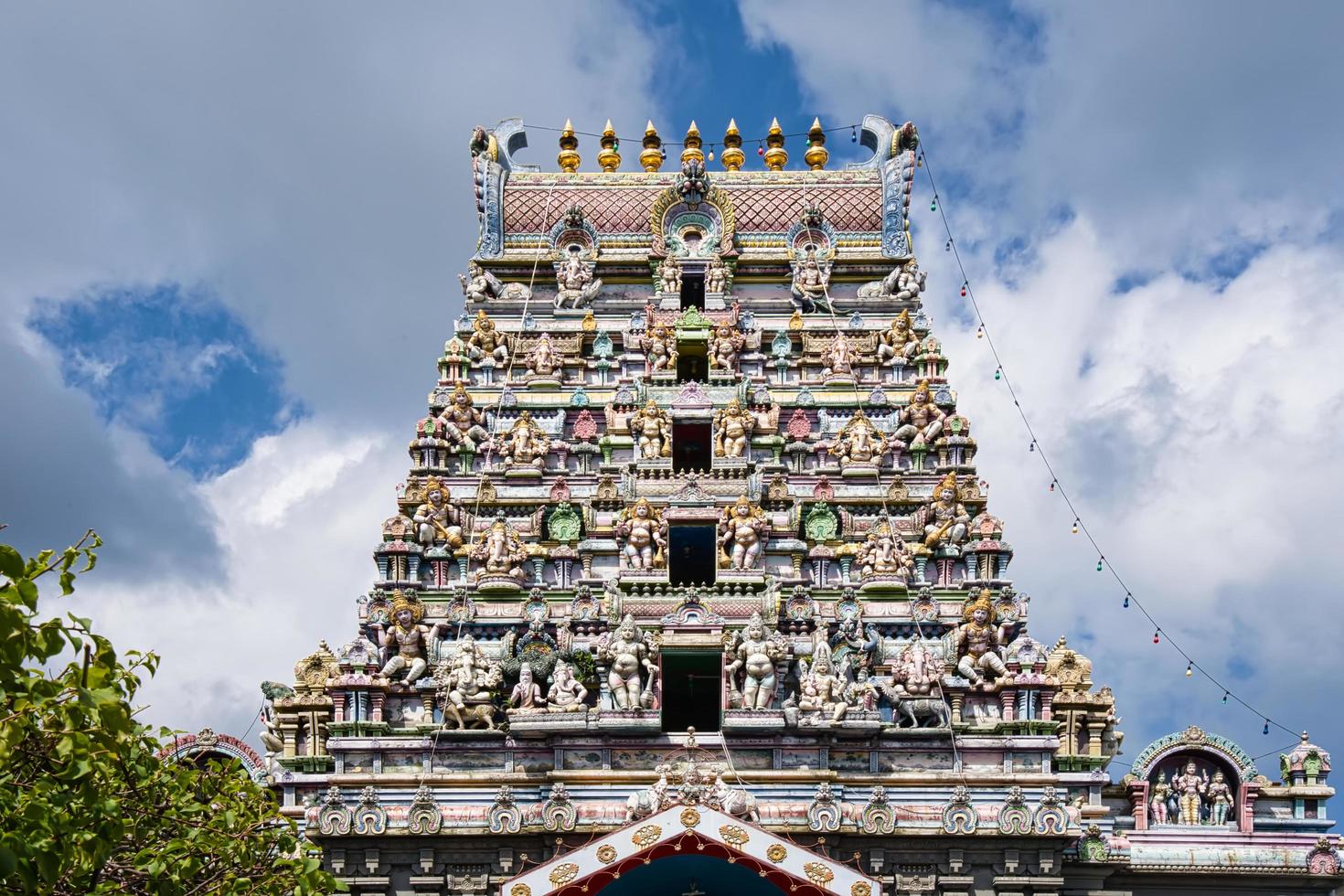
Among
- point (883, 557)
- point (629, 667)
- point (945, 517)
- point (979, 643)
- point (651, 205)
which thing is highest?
point (651, 205)

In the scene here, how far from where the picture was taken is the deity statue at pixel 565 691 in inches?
1532

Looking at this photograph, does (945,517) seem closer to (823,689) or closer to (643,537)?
(643,537)

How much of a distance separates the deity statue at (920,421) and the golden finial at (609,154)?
1965cm

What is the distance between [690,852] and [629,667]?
600 cm

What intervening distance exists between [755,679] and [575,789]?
187 inches

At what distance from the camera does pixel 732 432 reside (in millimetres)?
47125

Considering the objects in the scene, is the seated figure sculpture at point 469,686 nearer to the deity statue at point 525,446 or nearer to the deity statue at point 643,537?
the deity statue at point 643,537

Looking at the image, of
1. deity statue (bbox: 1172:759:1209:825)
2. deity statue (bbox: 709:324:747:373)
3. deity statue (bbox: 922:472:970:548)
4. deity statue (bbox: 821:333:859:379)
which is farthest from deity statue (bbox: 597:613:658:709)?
deity statue (bbox: 821:333:859:379)

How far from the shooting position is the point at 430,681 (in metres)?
40.8

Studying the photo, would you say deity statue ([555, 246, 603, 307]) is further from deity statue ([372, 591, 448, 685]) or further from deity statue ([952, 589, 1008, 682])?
deity statue ([952, 589, 1008, 682])

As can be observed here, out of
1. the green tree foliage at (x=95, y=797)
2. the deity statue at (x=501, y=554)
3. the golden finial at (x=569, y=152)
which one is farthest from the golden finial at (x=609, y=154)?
the green tree foliage at (x=95, y=797)

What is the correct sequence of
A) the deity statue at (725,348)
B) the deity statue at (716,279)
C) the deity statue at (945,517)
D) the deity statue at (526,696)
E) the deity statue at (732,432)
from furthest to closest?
the deity statue at (716,279) → the deity statue at (725,348) → the deity statue at (732,432) → the deity statue at (945,517) → the deity statue at (526,696)

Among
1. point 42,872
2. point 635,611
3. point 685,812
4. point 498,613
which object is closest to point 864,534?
point 635,611

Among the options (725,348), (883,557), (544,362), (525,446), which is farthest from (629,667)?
(544,362)
